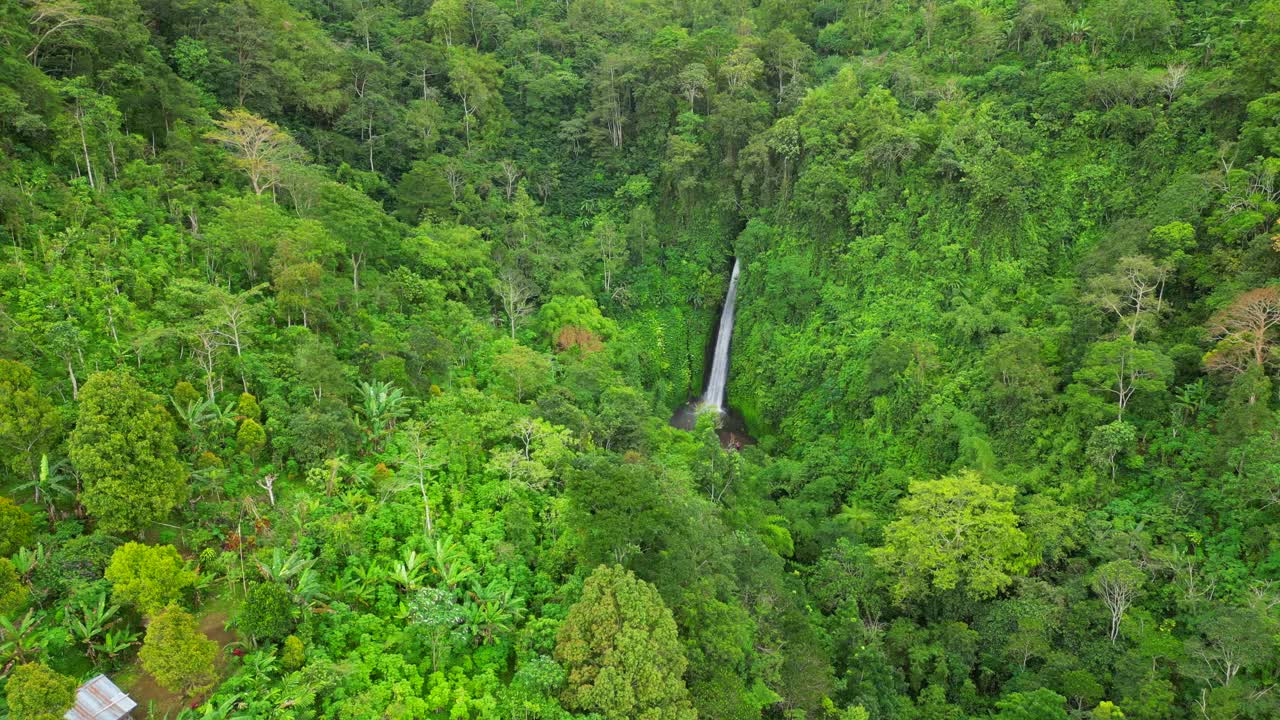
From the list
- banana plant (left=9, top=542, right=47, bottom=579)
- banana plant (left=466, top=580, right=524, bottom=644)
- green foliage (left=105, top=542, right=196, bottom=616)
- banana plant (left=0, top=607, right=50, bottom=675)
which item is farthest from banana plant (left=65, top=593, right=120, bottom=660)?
banana plant (left=466, top=580, right=524, bottom=644)

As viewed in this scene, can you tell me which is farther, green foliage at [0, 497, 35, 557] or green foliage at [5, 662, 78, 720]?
green foliage at [0, 497, 35, 557]

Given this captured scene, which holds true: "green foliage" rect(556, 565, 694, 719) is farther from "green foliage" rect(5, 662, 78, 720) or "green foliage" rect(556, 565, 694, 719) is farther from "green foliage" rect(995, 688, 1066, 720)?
"green foliage" rect(995, 688, 1066, 720)

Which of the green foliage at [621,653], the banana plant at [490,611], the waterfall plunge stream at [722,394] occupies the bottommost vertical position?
the waterfall plunge stream at [722,394]

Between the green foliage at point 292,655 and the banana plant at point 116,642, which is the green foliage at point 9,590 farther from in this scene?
the green foliage at point 292,655

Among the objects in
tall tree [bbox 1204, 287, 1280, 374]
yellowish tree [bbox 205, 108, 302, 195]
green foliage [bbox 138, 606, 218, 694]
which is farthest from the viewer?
yellowish tree [bbox 205, 108, 302, 195]

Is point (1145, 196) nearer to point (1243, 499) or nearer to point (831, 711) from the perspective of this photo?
point (1243, 499)

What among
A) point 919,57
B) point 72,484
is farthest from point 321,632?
point 919,57

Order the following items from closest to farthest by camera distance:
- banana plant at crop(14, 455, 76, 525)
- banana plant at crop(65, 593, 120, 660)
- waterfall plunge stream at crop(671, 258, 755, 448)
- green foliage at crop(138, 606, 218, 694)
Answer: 1. green foliage at crop(138, 606, 218, 694)
2. banana plant at crop(65, 593, 120, 660)
3. banana plant at crop(14, 455, 76, 525)
4. waterfall plunge stream at crop(671, 258, 755, 448)

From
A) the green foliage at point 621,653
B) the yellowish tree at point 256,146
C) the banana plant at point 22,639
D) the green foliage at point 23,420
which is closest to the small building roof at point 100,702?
the banana plant at point 22,639
